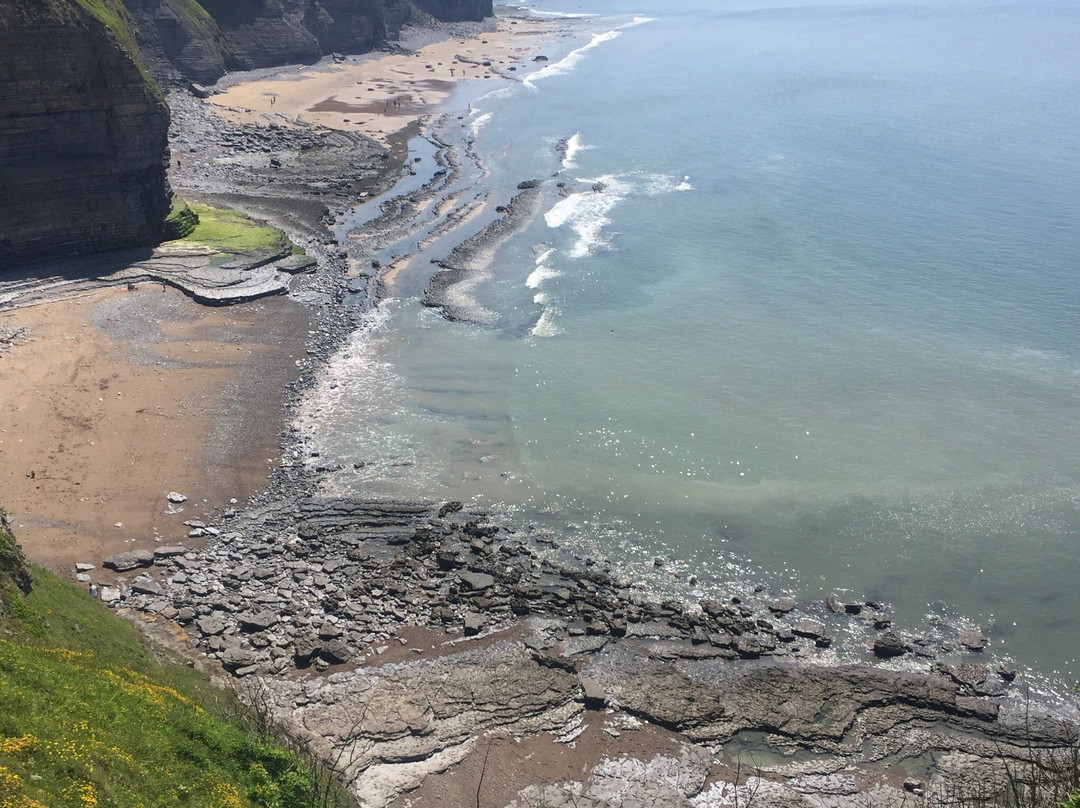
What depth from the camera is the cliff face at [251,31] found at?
94.0 m

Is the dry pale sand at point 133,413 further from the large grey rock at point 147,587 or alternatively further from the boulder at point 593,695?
the boulder at point 593,695

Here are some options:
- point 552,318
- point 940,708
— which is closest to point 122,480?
point 552,318

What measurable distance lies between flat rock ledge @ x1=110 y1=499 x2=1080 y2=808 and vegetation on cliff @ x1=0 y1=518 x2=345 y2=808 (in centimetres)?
388

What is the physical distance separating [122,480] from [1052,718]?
36.9 meters

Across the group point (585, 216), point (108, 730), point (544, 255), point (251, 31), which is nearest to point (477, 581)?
point (108, 730)

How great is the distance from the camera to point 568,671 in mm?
31500

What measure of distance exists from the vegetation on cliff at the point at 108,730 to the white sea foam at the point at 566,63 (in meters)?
108

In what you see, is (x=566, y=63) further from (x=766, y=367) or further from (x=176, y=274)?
(x=766, y=367)

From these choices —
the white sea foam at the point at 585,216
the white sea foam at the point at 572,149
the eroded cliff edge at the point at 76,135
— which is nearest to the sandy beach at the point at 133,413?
the eroded cliff edge at the point at 76,135

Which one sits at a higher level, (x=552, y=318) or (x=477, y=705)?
(x=552, y=318)

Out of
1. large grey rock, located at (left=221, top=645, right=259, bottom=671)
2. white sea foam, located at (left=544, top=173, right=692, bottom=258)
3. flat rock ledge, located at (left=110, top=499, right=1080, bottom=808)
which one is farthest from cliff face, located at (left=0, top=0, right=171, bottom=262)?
large grey rock, located at (left=221, top=645, right=259, bottom=671)

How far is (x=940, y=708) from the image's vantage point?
102 ft

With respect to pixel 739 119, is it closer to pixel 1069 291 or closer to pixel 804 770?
pixel 1069 291

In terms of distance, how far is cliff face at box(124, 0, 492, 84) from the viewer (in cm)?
9400
